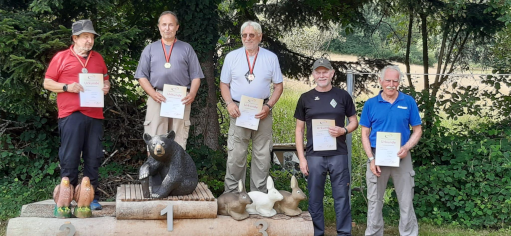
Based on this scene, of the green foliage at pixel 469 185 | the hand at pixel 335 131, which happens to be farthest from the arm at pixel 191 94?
the green foliage at pixel 469 185

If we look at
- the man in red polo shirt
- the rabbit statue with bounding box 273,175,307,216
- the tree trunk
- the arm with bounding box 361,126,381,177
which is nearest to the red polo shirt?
the man in red polo shirt

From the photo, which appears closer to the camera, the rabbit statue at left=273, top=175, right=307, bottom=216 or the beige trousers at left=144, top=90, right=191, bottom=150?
the rabbit statue at left=273, top=175, right=307, bottom=216

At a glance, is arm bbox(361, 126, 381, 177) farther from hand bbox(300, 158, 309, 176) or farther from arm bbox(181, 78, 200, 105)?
arm bbox(181, 78, 200, 105)

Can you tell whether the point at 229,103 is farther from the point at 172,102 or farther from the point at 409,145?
the point at 409,145

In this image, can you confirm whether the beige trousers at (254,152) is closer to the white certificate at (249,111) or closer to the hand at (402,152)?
the white certificate at (249,111)

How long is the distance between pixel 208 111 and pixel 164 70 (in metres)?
2.22

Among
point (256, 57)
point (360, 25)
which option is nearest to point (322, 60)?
point (256, 57)

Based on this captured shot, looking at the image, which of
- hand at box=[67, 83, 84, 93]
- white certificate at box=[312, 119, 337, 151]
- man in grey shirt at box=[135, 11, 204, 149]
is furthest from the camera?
man in grey shirt at box=[135, 11, 204, 149]

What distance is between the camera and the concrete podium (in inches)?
181

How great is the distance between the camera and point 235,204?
491cm

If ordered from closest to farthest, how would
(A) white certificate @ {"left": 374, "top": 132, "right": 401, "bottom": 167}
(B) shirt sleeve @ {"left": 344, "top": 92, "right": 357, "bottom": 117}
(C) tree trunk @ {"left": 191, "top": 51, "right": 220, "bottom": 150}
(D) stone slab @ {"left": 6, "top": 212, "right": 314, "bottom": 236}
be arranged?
(D) stone slab @ {"left": 6, "top": 212, "right": 314, "bottom": 236} < (A) white certificate @ {"left": 374, "top": 132, "right": 401, "bottom": 167} < (B) shirt sleeve @ {"left": 344, "top": 92, "right": 357, "bottom": 117} < (C) tree trunk @ {"left": 191, "top": 51, "right": 220, "bottom": 150}

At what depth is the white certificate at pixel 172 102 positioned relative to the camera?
16.8ft

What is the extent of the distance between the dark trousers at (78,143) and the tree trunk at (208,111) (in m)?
2.24

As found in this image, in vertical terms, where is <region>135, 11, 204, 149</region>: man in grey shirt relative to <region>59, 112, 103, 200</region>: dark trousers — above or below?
above
